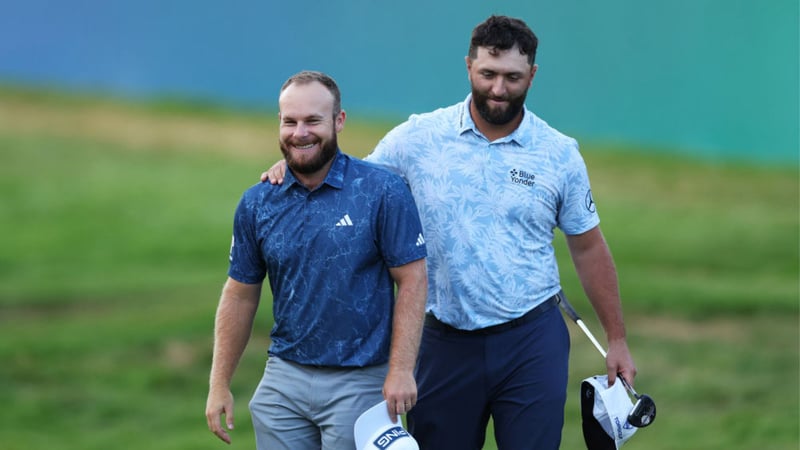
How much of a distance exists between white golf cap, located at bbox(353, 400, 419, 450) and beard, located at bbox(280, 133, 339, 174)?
2.69ft

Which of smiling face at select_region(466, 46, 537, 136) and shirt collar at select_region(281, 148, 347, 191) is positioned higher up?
smiling face at select_region(466, 46, 537, 136)

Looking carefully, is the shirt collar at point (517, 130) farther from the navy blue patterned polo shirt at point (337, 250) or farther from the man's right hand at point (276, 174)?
the man's right hand at point (276, 174)

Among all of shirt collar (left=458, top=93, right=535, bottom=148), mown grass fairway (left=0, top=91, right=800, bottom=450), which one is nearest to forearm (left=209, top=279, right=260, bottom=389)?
shirt collar (left=458, top=93, right=535, bottom=148)

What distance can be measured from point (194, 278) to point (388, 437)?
40.6 ft

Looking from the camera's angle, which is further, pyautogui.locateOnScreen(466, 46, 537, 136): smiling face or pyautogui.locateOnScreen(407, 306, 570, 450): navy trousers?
pyautogui.locateOnScreen(407, 306, 570, 450): navy trousers

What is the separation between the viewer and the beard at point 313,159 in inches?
195

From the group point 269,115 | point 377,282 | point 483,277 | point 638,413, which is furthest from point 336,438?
point 269,115

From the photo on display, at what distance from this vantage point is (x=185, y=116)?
20656mm

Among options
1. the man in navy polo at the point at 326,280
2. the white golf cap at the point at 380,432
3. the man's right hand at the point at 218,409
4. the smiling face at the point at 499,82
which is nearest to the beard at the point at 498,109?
the smiling face at the point at 499,82

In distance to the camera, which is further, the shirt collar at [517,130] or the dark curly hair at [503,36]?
the shirt collar at [517,130]

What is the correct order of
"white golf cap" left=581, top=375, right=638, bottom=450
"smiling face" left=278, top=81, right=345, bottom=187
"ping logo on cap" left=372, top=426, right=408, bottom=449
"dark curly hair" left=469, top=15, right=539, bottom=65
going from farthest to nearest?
"white golf cap" left=581, top=375, right=638, bottom=450 < "dark curly hair" left=469, top=15, right=539, bottom=65 < "smiling face" left=278, top=81, right=345, bottom=187 < "ping logo on cap" left=372, top=426, right=408, bottom=449

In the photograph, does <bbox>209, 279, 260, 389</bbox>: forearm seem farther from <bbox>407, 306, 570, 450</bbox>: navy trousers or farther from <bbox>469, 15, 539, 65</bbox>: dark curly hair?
<bbox>469, 15, 539, 65</bbox>: dark curly hair

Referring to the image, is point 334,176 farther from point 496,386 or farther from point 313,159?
point 496,386

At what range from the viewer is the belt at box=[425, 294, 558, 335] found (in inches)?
222
